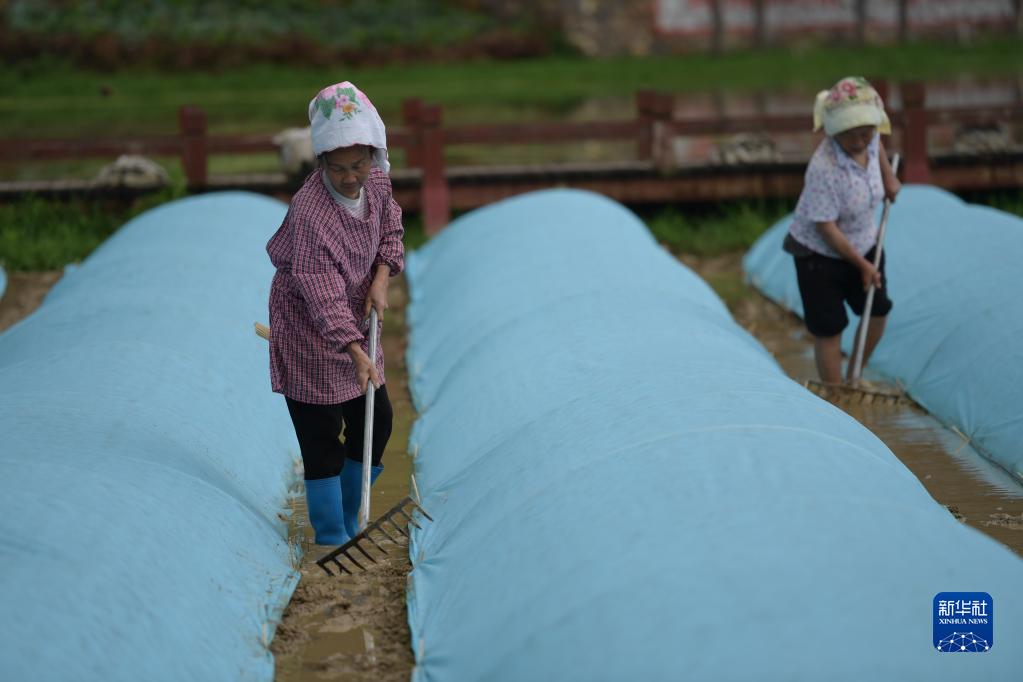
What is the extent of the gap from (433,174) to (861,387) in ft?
15.4

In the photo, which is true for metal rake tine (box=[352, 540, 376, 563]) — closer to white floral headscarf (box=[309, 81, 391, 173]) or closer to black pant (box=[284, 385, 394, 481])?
black pant (box=[284, 385, 394, 481])

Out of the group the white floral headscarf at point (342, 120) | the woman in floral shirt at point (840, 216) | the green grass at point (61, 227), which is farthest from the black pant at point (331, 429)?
the green grass at point (61, 227)

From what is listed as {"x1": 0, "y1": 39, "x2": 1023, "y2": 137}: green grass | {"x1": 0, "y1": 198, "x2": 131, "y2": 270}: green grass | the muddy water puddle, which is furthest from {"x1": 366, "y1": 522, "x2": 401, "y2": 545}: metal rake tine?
{"x1": 0, "y1": 39, "x2": 1023, "y2": 137}: green grass

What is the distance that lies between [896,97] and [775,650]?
15563 millimetres

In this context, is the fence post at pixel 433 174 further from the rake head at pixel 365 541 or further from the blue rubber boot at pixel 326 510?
the blue rubber boot at pixel 326 510

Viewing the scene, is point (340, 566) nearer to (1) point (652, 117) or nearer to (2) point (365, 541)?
(2) point (365, 541)

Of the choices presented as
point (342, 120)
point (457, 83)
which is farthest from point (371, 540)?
point (457, 83)

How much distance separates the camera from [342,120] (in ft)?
12.2

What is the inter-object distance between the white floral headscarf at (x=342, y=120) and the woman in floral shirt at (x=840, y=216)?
7.31ft

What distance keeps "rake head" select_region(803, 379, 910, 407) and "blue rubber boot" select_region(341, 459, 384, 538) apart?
2.19 metres

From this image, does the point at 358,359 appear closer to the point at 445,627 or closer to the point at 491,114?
the point at 445,627

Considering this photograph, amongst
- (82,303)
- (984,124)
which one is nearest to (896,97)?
(984,124)

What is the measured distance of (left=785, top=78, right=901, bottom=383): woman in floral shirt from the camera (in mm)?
5312

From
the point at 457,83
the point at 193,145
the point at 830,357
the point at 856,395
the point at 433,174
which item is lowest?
the point at 856,395
